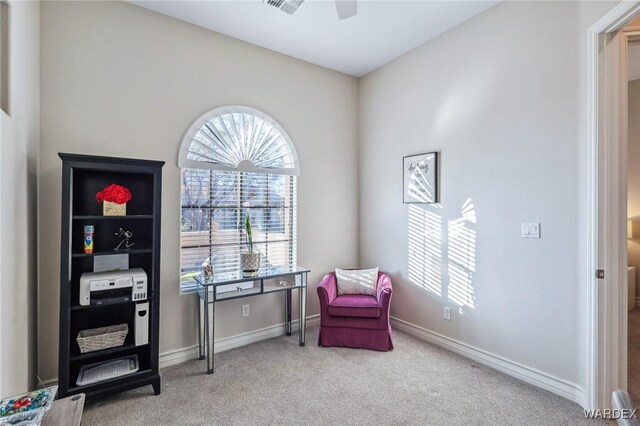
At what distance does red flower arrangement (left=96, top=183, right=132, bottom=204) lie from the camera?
2.30 metres

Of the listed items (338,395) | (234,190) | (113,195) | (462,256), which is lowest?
(338,395)

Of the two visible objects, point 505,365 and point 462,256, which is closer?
point 505,365

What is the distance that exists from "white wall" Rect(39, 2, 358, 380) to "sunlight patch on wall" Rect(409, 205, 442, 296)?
92 cm

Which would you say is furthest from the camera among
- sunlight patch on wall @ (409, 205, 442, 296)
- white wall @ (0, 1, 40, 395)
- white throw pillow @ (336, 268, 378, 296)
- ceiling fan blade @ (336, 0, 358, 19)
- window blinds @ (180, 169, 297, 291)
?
white throw pillow @ (336, 268, 378, 296)

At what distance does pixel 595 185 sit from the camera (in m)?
2.09

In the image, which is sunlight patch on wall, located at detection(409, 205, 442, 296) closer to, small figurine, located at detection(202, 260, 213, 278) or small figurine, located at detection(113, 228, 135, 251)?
small figurine, located at detection(202, 260, 213, 278)

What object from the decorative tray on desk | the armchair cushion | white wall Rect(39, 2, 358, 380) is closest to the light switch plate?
the armchair cushion

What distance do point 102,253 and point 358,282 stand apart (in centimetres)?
238

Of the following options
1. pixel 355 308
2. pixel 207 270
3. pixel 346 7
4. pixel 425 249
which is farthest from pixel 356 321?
pixel 346 7

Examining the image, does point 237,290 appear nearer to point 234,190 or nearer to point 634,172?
point 234,190

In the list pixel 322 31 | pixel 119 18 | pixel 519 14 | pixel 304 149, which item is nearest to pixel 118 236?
pixel 119 18

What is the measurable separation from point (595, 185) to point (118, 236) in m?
3.48

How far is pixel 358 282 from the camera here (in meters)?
3.52

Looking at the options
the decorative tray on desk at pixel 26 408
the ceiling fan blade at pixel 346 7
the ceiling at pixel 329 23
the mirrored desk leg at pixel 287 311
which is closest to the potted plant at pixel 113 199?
the decorative tray on desk at pixel 26 408
